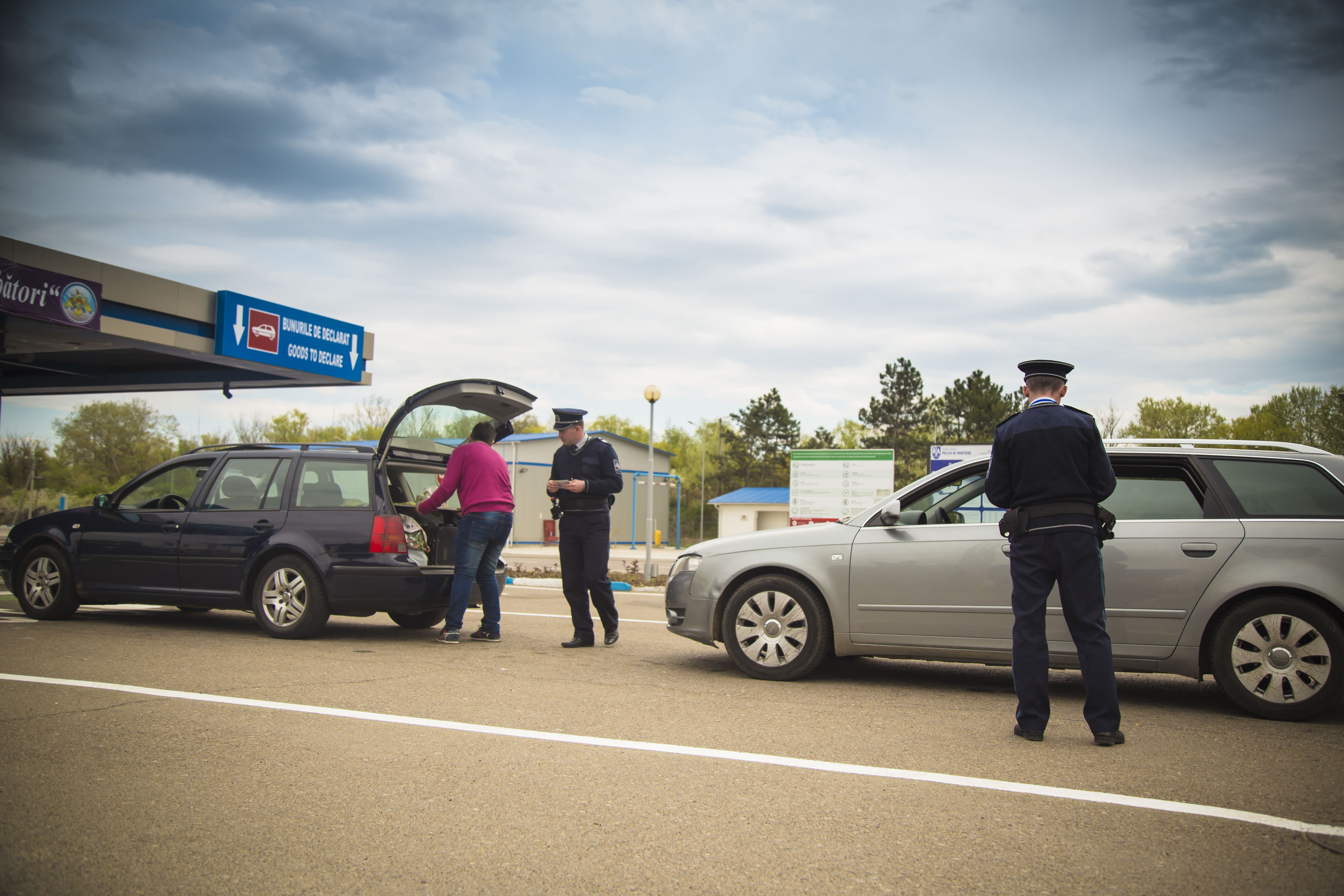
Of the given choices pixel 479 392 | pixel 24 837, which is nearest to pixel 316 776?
pixel 24 837

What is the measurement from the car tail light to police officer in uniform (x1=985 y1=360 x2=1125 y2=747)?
4.97 metres

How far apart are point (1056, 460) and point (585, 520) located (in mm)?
3917

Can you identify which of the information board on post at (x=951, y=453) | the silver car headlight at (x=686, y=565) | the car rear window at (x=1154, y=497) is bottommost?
the silver car headlight at (x=686, y=565)

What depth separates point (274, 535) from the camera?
7.53 meters

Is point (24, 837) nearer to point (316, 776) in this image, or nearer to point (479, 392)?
point (316, 776)

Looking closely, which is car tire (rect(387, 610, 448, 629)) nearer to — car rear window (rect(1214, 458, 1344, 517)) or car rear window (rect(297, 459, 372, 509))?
car rear window (rect(297, 459, 372, 509))

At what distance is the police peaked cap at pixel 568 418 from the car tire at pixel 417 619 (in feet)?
7.93

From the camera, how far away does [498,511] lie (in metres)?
7.58

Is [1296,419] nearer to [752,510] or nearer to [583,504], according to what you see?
[752,510]

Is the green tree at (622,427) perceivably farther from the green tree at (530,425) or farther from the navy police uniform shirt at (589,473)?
the navy police uniform shirt at (589,473)

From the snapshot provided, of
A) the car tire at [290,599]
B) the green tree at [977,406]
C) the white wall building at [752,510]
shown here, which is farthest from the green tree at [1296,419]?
the car tire at [290,599]

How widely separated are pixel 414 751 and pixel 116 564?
5.55m

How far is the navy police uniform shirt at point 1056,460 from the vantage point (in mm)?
4512

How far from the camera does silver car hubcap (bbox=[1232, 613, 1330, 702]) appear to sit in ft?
16.3
